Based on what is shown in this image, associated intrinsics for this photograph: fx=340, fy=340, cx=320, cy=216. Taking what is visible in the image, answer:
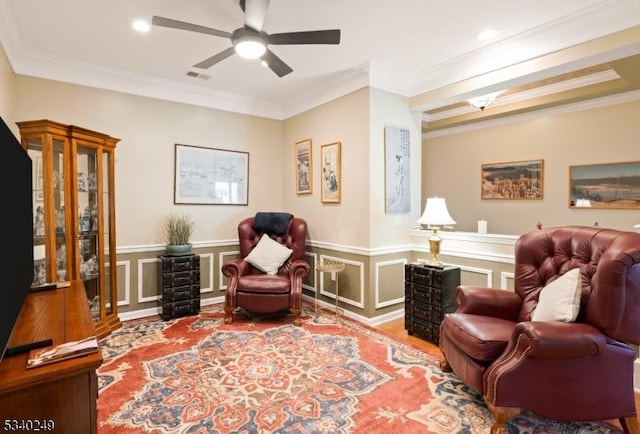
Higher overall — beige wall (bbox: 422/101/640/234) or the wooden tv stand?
beige wall (bbox: 422/101/640/234)

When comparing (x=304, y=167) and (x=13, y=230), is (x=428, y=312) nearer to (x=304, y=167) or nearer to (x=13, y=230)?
(x=304, y=167)

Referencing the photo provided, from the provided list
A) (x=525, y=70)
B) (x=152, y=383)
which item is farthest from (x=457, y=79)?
(x=152, y=383)

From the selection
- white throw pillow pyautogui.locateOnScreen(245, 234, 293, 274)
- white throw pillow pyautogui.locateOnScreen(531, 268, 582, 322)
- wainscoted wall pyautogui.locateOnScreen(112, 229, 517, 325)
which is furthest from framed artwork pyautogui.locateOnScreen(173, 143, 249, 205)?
white throw pillow pyautogui.locateOnScreen(531, 268, 582, 322)

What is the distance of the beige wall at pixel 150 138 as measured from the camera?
360 centimetres

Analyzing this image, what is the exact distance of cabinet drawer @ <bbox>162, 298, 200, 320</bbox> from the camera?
3.88 metres

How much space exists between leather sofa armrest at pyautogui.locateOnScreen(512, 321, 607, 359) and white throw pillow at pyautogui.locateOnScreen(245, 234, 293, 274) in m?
2.80

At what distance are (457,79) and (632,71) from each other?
1835mm

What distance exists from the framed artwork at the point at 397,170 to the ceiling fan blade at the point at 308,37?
168cm

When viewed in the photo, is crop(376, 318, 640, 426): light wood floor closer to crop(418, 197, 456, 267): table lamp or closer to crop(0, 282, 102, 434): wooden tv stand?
crop(418, 197, 456, 267): table lamp

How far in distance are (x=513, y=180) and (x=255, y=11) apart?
15.1ft

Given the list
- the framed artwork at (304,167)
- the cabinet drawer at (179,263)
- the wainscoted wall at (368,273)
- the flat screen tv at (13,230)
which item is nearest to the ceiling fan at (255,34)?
the flat screen tv at (13,230)

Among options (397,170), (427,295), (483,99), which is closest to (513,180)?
(483,99)

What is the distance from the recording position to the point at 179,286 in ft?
13.0

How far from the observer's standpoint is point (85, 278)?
3.40m
